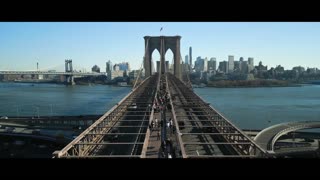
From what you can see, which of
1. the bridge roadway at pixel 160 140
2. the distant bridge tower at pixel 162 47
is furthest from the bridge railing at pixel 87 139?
the distant bridge tower at pixel 162 47

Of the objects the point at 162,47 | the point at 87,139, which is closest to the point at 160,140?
the point at 87,139

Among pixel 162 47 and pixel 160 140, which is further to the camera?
pixel 162 47

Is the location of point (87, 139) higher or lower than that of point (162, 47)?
lower

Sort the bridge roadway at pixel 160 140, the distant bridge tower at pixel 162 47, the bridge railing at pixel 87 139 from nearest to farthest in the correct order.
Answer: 1. the bridge railing at pixel 87 139
2. the bridge roadway at pixel 160 140
3. the distant bridge tower at pixel 162 47

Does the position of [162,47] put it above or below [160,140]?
above

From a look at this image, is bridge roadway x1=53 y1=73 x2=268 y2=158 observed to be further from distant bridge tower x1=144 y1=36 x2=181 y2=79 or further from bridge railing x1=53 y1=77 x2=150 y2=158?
distant bridge tower x1=144 y1=36 x2=181 y2=79

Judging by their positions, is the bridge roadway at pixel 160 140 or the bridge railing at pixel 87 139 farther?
the bridge roadway at pixel 160 140

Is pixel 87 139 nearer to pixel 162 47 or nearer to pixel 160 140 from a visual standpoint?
pixel 160 140

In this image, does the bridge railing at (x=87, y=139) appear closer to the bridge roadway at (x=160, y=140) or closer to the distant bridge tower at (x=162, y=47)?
the bridge roadway at (x=160, y=140)

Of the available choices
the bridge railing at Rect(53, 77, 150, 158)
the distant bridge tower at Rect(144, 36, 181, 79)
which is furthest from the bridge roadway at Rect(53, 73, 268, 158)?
the distant bridge tower at Rect(144, 36, 181, 79)
